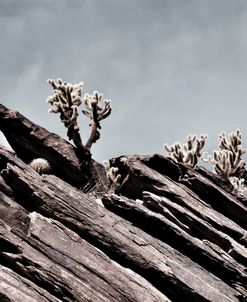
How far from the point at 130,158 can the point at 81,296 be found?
4.67 meters

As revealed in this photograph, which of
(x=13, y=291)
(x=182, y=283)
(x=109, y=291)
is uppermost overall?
(x=182, y=283)

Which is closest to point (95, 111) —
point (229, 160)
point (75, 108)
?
point (75, 108)

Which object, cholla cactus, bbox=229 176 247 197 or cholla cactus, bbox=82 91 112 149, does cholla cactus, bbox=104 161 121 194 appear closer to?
cholla cactus, bbox=82 91 112 149

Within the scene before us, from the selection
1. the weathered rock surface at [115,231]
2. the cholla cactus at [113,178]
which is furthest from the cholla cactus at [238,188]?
the cholla cactus at [113,178]

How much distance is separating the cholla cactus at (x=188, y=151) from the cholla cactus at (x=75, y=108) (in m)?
2.19

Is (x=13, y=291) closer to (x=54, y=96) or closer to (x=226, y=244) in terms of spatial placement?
(x=226, y=244)

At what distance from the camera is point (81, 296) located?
10.1 meters

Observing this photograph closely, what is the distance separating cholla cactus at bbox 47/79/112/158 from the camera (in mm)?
14273

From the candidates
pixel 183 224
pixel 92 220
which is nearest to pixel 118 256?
pixel 92 220

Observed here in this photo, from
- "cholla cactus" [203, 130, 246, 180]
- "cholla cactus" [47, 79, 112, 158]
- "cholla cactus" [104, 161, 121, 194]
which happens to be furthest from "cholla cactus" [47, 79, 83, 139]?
"cholla cactus" [203, 130, 246, 180]

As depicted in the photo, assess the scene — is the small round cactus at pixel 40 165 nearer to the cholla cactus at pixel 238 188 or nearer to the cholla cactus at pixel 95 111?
the cholla cactus at pixel 95 111

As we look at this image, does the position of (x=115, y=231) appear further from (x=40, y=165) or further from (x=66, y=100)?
(x=66, y=100)

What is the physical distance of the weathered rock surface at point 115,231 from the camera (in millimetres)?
10406

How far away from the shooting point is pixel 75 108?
14328 millimetres
